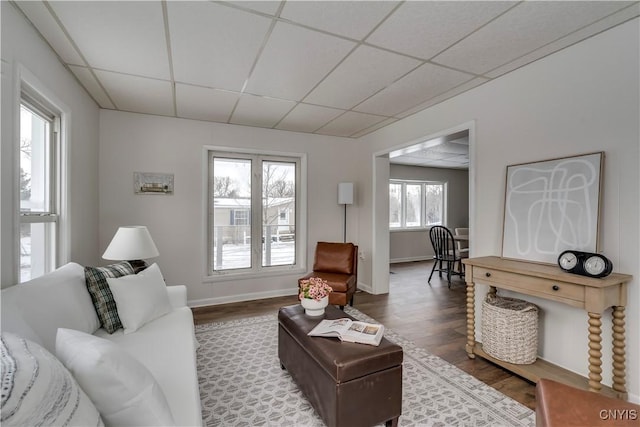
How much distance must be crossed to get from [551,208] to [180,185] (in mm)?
3943

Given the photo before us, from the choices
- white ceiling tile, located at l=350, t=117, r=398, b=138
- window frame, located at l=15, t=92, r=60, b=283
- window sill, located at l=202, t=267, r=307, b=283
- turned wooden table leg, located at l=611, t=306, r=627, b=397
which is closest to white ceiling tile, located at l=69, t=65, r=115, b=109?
window frame, located at l=15, t=92, r=60, b=283

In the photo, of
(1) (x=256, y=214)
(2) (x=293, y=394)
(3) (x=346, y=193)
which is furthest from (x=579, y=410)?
(1) (x=256, y=214)

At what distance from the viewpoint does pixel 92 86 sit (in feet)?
9.17

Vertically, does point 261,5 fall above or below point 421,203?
above

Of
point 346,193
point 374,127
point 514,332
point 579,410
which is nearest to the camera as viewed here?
point 579,410

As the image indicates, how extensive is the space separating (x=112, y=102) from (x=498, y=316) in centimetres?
436

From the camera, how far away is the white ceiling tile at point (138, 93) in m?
2.64

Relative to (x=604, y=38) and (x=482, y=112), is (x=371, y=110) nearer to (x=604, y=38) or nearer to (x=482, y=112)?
(x=482, y=112)

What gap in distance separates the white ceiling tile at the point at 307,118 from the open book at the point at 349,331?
244 centimetres

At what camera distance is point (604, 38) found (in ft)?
6.44

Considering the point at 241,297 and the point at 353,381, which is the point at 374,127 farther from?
the point at 353,381

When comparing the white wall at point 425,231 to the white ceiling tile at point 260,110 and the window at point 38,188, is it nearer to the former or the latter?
the white ceiling tile at point 260,110

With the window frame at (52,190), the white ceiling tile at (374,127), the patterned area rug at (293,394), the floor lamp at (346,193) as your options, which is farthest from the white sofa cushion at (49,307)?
the white ceiling tile at (374,127)

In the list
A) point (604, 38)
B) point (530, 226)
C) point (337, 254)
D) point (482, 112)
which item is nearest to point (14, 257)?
point (337, 254)
